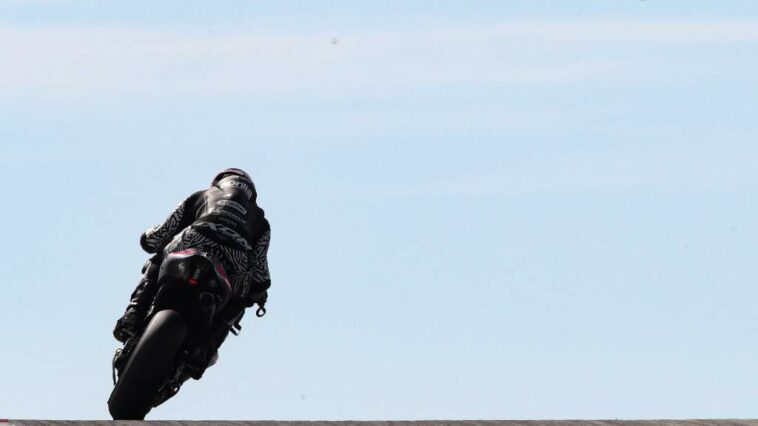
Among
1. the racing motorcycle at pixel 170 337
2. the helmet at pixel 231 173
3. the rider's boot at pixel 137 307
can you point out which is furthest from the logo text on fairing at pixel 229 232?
the helmet at pixel 231 173

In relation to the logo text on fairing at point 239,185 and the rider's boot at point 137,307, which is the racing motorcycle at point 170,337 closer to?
the rider's boot at point 137,307

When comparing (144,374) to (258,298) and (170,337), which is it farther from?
(258,298)

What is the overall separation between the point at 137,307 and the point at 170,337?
1.02 m

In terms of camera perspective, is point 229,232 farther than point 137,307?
No

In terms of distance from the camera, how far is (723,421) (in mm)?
6145

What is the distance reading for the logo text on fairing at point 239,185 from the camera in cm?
955

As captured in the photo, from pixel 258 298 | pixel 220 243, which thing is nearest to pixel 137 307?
pixel 220 243

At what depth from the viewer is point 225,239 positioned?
8.84 meters

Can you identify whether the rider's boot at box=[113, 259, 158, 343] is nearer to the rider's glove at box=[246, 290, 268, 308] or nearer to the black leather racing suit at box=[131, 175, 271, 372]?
the black leather racing suit at box=[131, 175, 271, 372]

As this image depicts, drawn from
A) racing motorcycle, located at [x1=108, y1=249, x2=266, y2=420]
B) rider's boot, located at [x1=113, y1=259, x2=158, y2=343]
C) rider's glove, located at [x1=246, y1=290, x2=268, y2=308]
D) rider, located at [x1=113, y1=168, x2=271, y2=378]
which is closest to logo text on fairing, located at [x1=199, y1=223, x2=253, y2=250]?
rider, located at [x1=113, y1=168, x2=271, y2=378]

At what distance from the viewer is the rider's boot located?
9.09m

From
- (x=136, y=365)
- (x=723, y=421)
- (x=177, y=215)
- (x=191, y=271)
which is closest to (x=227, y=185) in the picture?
(x=177, y=215)

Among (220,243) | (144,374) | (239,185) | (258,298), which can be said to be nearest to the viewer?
(144,374)

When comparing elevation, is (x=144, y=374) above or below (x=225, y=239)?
below
